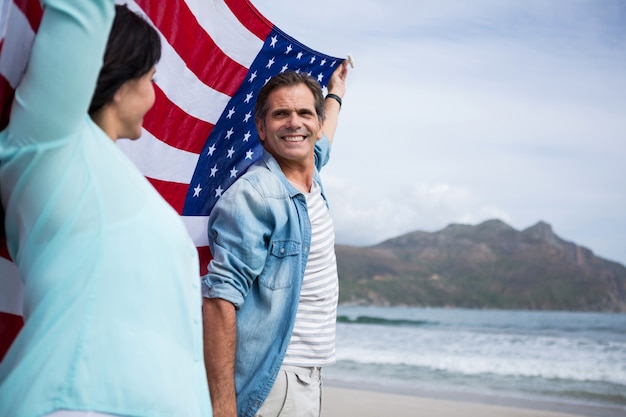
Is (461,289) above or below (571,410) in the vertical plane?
above

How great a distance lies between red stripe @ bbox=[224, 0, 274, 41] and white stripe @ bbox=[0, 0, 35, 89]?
1.23 m

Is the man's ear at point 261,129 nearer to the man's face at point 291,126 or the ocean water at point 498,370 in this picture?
the man's face at point 291,126

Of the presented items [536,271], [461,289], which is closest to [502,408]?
[461,289]

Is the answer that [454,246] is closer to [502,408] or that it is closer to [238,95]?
[502,408]

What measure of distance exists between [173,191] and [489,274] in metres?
81.8

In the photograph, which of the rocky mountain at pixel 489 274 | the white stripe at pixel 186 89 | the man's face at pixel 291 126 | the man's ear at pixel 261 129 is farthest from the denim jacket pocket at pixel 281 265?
the rocky mountain at pixel 489 274

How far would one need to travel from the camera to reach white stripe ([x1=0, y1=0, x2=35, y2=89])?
4.56 feet

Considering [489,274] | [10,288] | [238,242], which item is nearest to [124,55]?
[10,288]

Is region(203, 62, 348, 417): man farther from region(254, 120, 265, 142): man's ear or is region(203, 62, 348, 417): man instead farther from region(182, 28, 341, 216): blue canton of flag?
region(182, 28, 341, 216): blue canton of flag

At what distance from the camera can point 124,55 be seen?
53.0 inches

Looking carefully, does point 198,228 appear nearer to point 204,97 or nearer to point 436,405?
point 204,97

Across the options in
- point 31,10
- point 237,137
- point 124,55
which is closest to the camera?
point 124,55

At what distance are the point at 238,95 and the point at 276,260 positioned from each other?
741 millimetres

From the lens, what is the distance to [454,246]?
8844cm
